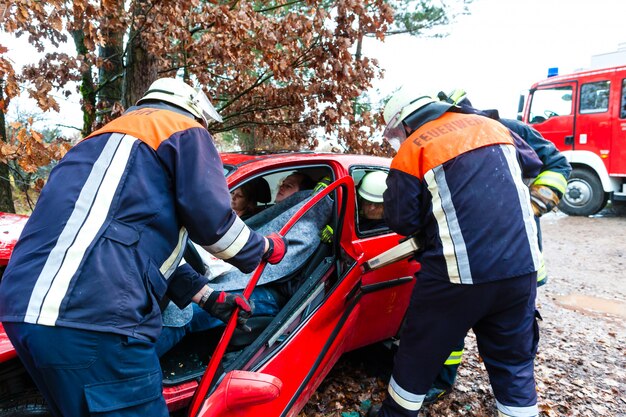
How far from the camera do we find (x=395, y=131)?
2.44m

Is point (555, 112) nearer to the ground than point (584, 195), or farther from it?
farther from it

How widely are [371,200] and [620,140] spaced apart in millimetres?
8326

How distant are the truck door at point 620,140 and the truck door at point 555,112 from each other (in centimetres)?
77

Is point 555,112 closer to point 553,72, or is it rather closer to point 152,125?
point 553,72

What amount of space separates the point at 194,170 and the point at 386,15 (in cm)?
415

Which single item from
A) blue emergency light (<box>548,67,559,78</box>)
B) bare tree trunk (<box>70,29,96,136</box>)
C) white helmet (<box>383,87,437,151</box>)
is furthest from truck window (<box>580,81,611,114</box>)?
bare tree trunk (<box>70,29,96,136</box>)

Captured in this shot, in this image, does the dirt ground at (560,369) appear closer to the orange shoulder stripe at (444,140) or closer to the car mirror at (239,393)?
the car mirror at (239,393)

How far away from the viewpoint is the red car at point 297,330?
1687 mm

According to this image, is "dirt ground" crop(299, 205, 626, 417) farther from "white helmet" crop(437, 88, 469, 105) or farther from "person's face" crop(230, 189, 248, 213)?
"white helmet" crop(437, 88, 469, 105)

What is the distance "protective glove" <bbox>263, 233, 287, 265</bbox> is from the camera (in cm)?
190

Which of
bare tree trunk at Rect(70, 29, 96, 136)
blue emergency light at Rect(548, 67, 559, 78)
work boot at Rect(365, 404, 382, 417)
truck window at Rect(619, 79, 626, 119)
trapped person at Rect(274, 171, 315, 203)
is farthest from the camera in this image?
blue emergency light at Rect(548, 67, 559, 78)

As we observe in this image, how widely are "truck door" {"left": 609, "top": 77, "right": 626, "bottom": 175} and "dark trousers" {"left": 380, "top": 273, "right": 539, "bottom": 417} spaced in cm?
829

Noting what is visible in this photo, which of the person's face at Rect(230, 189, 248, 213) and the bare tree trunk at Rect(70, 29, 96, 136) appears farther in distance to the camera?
the bare tree trunk at Rect(70, 29, 96, 136)

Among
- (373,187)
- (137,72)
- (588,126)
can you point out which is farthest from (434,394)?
(588,126)
